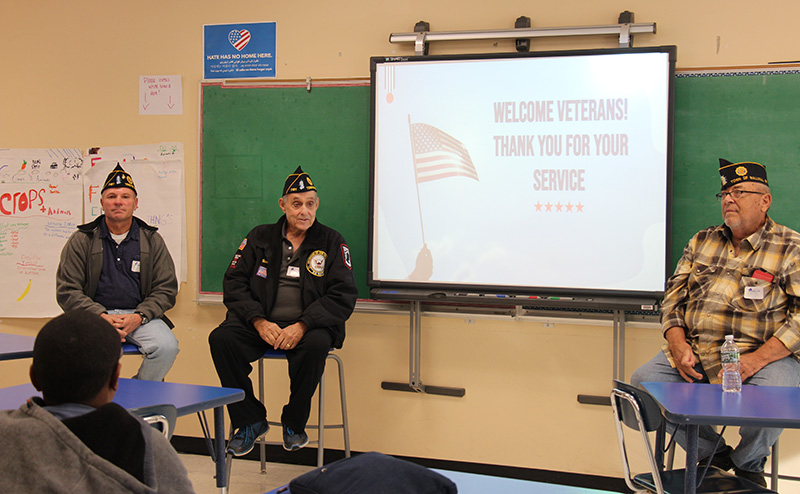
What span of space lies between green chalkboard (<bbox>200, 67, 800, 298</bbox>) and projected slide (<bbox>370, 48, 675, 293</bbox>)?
16 centimetres

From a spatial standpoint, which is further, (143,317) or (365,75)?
(365,75)

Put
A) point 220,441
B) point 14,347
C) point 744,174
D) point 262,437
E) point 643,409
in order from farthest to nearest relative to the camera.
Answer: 1. point 262,437
2. point 744,174
3. point 14,347
4. point 220,441
5. point 643,409

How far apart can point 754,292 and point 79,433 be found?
2450mm

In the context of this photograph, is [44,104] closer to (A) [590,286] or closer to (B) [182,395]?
(B) [182,395]

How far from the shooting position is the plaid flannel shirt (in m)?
2.47

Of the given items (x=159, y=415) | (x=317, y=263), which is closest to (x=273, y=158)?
(x=317, y=263)

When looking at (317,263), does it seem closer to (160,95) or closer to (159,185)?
(159,185)

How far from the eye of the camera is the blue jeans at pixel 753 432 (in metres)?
2.22

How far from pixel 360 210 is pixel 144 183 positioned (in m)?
1.35

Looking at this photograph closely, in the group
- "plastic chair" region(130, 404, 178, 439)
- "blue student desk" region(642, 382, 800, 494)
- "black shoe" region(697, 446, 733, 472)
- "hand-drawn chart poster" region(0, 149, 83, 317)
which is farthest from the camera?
"hand-drawn chart poster" region(0, 149, 83, 317)

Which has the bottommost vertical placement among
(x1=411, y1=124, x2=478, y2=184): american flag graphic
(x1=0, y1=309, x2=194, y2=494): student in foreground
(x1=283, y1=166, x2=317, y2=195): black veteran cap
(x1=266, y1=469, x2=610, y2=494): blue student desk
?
(x1=266, y1=469, x2=610, y2=494): blue student desk

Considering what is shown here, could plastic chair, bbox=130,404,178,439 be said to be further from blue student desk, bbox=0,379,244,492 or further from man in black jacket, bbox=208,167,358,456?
man in black jacket, bbox=208,167,358,456

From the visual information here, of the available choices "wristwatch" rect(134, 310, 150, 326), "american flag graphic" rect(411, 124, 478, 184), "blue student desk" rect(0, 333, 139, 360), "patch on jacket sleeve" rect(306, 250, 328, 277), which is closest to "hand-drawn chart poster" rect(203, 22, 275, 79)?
"american flag graphic" rect(411, 124, 478, 184)

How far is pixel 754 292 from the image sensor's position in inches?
98.2
